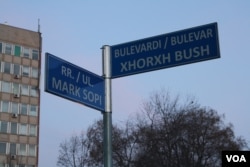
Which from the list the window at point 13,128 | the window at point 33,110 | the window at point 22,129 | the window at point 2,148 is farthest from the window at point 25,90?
the window at point 2,148

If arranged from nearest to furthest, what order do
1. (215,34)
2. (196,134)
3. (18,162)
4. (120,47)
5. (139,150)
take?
(215,34) < (120,47) < (196,134) < (139,150) < (18,162)

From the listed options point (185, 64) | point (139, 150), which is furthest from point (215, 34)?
point (139, 150)

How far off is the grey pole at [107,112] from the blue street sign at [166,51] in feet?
0.25

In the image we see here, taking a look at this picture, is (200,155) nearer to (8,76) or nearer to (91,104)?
(8,76)

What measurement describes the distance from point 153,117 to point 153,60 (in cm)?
3827

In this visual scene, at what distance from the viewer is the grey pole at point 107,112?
262 inches

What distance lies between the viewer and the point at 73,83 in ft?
21.9

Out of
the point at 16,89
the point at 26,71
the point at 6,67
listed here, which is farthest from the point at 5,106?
the point at 26,71

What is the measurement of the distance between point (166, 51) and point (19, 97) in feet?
194

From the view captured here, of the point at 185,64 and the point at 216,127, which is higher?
the point at 216,127

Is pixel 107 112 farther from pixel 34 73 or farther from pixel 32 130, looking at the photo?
pixel 34 73

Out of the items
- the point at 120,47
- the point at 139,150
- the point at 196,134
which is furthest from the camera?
the point at 139,150

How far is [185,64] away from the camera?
659cm

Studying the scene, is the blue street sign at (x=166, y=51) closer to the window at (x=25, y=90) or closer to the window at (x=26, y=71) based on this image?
the window at (x=25, y=90)
